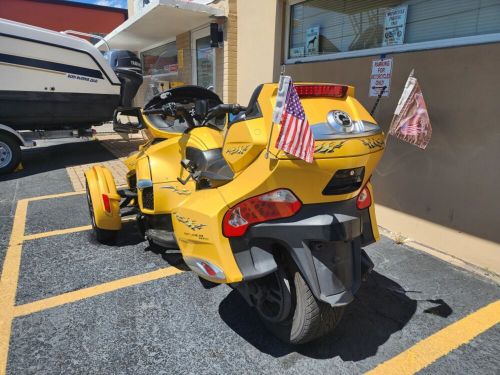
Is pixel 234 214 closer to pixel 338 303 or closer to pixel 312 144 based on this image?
pixel 312 144

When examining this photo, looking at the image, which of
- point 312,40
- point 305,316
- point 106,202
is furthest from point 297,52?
point 305,316

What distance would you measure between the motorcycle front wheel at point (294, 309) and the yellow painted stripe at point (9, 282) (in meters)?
1.57

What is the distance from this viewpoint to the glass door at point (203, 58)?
8144 millimetres

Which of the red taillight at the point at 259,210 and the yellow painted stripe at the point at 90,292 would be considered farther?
the yellow painted stripe at the point at 90,292

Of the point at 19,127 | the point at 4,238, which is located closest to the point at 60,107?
the point at 19,127

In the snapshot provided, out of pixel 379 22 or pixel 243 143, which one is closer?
pixel 243 143

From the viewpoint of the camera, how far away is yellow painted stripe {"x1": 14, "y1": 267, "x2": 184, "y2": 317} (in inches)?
101

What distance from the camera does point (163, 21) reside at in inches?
320

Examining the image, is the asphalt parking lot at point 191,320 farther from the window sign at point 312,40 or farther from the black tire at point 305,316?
the window sign at point 312,40

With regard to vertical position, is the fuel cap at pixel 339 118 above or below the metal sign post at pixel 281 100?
below

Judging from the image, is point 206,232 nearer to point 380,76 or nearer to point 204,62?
point 380,76

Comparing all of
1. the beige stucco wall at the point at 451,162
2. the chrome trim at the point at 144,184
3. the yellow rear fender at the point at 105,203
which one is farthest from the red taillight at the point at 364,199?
the yellow rear fender at the point at 105,203

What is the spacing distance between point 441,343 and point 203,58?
7870 millimetres

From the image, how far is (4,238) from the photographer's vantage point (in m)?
3.74
